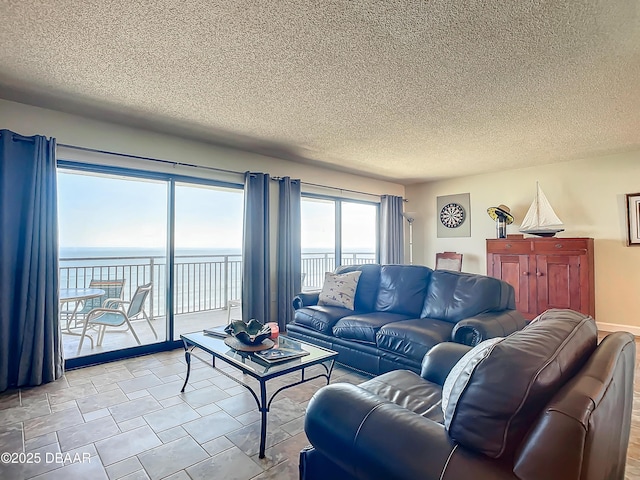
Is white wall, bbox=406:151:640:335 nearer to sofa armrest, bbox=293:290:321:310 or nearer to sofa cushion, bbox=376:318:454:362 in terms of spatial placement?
sofa cushion, bbox=376:318:454:362

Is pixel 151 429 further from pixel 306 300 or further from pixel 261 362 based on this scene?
pixel 306 300

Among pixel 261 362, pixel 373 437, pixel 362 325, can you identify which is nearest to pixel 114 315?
pixel 261 362

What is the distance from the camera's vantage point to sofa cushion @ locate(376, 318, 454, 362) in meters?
2.57

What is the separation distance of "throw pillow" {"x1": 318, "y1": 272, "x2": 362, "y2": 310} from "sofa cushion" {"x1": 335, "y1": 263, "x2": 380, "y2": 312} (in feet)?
0.22

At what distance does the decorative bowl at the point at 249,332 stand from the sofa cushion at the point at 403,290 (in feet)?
4.83

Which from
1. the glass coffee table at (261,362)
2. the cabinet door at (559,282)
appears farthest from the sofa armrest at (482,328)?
the cabinet door at (559,282)

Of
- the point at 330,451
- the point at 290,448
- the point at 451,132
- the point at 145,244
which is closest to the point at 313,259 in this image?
the point at 145,244

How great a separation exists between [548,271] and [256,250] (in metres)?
3.81

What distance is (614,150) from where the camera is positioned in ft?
14.1

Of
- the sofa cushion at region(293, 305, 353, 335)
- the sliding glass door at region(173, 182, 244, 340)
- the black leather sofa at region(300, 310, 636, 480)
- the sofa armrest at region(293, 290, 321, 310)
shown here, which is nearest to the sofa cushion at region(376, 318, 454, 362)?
the sofa cushion at region(293, 305, 353, 335)

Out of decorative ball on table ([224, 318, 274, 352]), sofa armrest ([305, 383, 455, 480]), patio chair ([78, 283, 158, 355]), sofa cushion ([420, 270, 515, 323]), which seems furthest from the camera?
patio chair ([78, 283, 158, 355])

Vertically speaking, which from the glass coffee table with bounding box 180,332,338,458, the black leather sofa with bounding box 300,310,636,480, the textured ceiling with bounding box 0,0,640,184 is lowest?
the glass coffee table with bounding box 180,332,338,458

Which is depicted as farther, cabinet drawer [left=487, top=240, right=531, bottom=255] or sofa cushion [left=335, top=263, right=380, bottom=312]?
cabinet drawer [left=487, top=240, right=531, bottom=255]

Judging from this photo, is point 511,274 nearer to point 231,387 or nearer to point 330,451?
point 231,387
